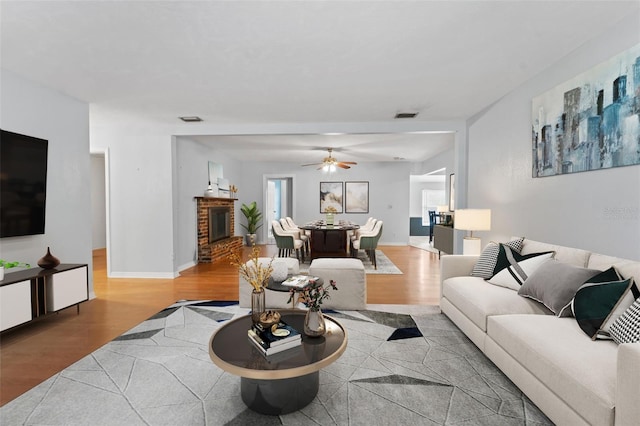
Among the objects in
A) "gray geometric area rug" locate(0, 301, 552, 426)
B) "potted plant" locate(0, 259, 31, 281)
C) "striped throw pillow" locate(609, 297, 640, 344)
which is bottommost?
"gray geometric area rug" locate(0, 301, 552, 426)

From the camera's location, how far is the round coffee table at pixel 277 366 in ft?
5.18

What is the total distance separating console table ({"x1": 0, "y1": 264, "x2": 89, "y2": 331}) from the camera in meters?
2.63

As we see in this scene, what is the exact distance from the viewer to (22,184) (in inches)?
119

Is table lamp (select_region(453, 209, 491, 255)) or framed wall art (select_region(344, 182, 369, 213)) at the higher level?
framed wall art (select_region(344, 182, 369, 213))

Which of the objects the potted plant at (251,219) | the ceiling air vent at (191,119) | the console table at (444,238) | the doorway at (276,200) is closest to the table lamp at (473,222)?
the console table at (444,238)

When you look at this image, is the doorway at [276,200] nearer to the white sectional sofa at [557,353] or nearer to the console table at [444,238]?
the console table at [444,238]

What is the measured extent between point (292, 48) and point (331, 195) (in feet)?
22.1

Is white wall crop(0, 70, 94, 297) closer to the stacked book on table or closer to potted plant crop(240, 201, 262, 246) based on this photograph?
the stacked book on table

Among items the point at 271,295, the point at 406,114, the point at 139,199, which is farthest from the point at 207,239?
the point at 406,114

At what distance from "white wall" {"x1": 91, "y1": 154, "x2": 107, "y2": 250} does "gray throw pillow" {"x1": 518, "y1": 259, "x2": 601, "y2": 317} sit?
8.65 meters

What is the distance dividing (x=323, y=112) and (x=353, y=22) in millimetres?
2128

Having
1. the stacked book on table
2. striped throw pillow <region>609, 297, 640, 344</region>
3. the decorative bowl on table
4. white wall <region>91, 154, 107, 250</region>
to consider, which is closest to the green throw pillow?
striped throw pillow <region>609, 297, 640, 344</region>

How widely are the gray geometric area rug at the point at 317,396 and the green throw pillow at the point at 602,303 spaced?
0.57 metres

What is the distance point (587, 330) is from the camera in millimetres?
1751
